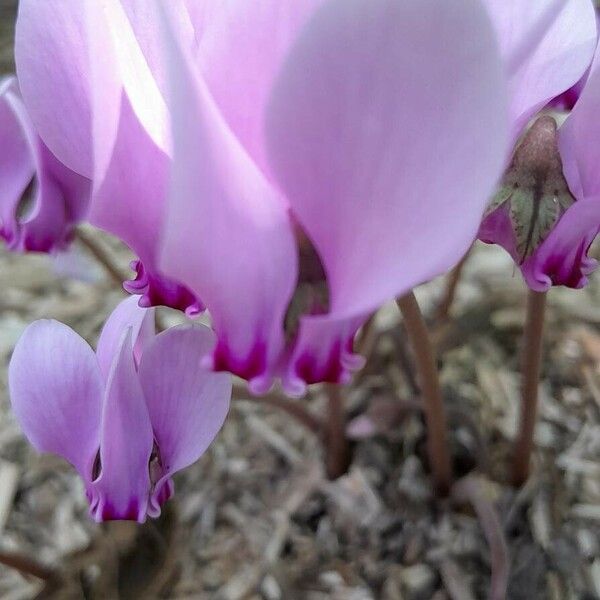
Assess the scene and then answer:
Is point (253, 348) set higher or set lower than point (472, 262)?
higher

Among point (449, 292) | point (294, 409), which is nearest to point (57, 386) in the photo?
point (294, 409)

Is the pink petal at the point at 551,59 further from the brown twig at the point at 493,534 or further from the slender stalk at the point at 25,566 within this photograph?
the slender stalk at the point at 25,566

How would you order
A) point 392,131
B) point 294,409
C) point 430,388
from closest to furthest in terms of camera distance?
point 392,131, point 430,388, point 294,409

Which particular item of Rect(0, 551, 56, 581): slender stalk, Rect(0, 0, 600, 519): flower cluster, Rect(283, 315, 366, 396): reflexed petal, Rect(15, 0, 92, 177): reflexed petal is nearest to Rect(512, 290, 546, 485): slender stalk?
Rect(0, 0, 600, 519): flower cluster

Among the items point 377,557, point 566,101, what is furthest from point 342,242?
point 377,557

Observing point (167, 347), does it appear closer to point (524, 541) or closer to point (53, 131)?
point (53, 131)

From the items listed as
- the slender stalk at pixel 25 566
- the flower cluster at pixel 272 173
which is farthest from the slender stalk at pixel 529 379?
the slender stalk at pixel 25 566

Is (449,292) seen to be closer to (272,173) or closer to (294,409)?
(294,409)
